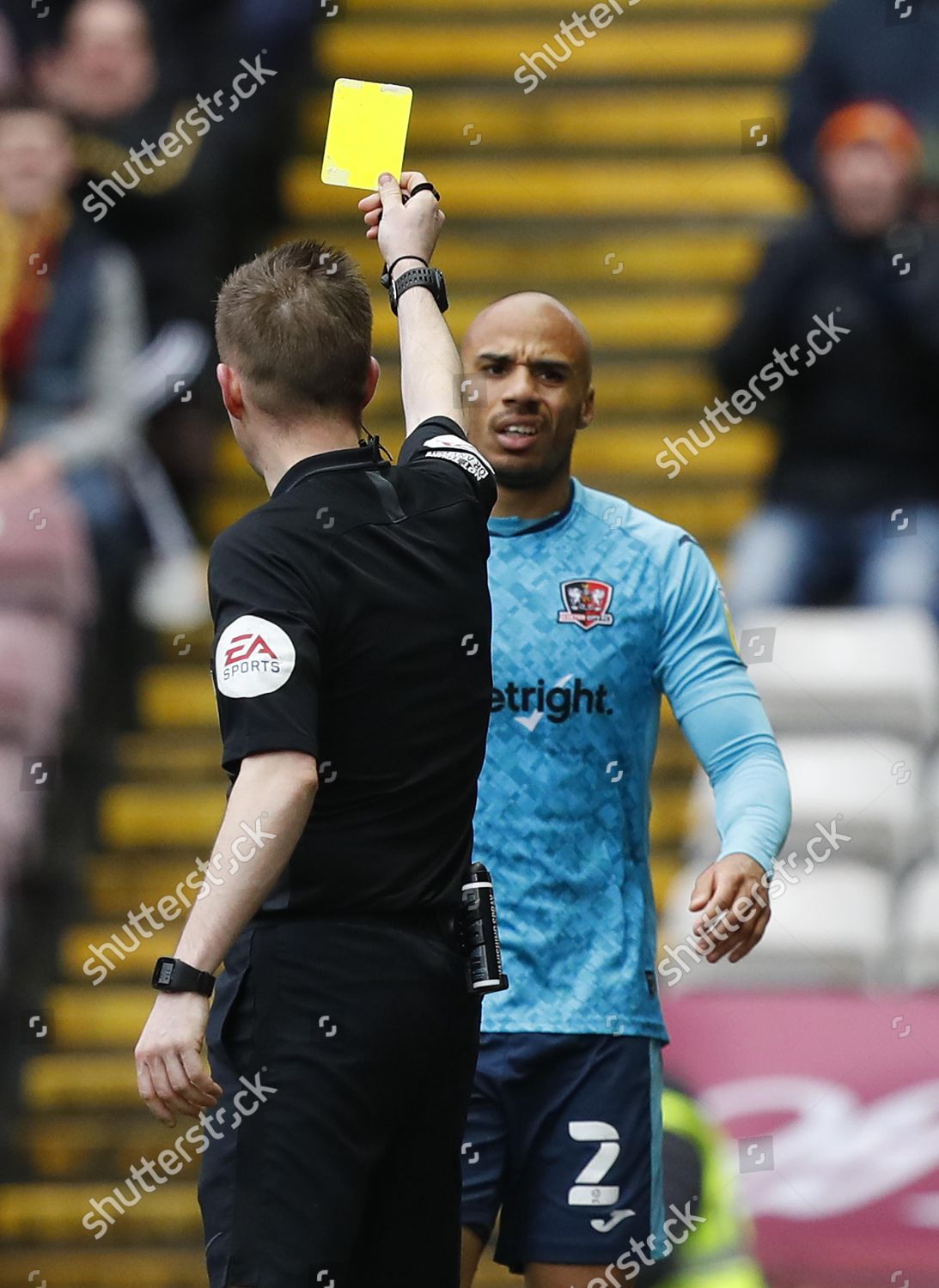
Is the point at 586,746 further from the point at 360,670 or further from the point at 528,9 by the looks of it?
the point at 528,9

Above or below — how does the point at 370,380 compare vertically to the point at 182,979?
above

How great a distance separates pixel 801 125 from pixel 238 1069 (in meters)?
5.32

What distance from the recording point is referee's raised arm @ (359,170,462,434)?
2938 millimetres

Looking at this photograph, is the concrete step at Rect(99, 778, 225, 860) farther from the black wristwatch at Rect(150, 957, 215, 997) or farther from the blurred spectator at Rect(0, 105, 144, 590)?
the black wristwatch at Rect(150, 957, 215, 997)

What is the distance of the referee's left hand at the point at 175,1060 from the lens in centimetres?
241

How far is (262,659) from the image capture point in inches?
98.3

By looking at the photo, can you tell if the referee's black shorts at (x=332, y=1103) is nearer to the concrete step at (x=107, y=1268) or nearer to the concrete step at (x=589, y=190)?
the concrete step at (x=107, y=1268)

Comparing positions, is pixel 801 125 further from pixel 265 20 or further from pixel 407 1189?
pixel 407 1189

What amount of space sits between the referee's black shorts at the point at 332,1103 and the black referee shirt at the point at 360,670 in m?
0.06

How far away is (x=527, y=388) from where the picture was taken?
3.61 meters

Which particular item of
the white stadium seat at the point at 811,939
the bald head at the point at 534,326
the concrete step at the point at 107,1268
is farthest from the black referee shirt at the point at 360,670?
the concrete step at the point at 107,1268

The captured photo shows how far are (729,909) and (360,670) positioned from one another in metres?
0.74

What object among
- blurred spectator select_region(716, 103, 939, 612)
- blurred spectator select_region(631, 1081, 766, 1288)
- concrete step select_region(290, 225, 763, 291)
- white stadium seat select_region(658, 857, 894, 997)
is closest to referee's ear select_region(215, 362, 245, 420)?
blurred spectator select_region(631, 1081, 766, 1288)

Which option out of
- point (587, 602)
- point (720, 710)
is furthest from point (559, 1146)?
point (587, 602)
